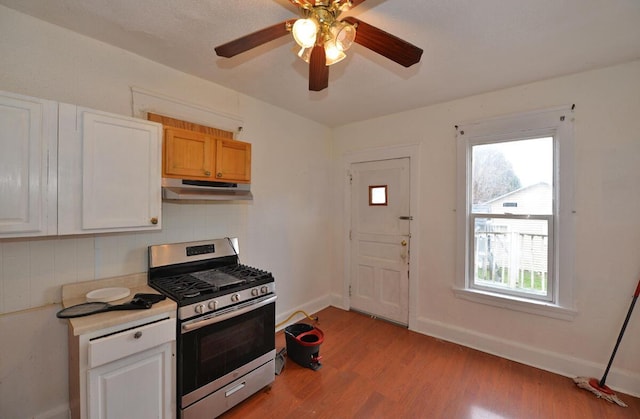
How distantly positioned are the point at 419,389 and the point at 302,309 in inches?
64.1

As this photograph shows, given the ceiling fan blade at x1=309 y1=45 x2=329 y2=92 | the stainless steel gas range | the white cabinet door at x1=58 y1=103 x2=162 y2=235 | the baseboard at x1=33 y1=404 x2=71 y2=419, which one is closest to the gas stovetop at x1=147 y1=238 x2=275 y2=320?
the stainless steel gas range

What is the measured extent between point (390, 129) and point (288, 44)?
5.84 ft

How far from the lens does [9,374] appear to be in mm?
1566

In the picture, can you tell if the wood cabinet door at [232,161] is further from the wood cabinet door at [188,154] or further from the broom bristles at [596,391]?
the broom bristles at [596,391]

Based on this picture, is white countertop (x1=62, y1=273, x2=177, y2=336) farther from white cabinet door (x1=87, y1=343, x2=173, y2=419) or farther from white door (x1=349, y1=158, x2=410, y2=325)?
white door (x1=349, y1=158, x2=410, y2=325)

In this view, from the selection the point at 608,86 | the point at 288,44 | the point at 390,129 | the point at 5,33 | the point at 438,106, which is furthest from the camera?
the point at 390,129

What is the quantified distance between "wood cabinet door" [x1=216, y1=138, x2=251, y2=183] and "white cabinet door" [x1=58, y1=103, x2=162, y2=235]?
43 centimetres

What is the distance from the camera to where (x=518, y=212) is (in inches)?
99.4

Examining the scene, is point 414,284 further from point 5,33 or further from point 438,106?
point 5,33

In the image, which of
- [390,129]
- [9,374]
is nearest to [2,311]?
[9,374]

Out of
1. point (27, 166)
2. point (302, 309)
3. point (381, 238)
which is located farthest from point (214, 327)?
point (381, 238)

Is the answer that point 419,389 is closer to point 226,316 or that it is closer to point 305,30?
point 226,316

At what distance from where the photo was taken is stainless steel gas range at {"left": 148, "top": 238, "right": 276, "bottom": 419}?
5.41 ft

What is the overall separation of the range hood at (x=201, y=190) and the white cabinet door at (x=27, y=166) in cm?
58
